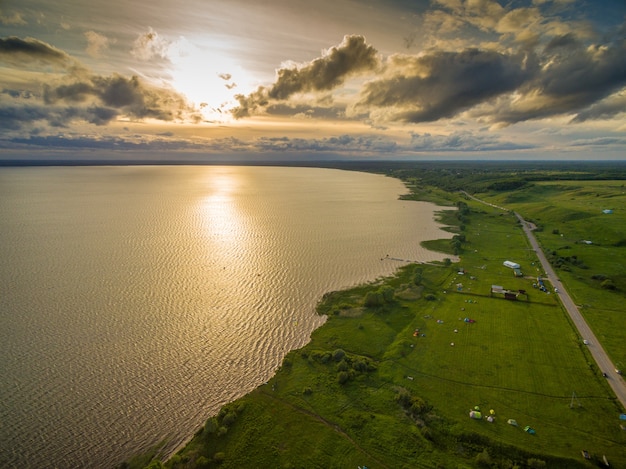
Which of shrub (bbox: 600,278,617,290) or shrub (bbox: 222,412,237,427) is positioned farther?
shrub (bbox: 600,278,617,290)

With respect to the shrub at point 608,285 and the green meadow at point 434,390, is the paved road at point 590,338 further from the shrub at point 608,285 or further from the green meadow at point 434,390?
the shrub at point 608,285

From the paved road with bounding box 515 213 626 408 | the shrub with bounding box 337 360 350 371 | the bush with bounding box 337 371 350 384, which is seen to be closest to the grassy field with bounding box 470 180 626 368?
the paved road with bounding box 515 213 626 408

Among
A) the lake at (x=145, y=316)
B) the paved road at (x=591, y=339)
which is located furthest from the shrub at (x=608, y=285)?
the lake at (x=145, y=316)

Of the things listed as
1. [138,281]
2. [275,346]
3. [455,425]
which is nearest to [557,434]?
[455,425]

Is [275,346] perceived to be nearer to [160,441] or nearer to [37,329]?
[160,441]

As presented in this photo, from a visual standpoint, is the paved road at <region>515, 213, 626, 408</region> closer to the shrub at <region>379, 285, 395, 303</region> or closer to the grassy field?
the grassy field

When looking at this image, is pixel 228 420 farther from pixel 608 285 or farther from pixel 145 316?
pixel 608 285

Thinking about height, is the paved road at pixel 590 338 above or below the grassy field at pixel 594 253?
below
